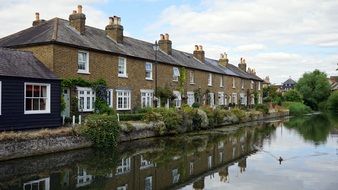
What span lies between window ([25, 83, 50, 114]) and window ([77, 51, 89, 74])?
506cm

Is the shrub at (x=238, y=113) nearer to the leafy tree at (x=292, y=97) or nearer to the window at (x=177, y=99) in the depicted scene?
the window at (x=177, y=99)

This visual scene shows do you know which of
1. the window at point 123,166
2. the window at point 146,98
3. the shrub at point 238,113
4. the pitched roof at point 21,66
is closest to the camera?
the window at point 123,166

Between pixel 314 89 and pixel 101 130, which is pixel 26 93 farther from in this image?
pixel 314 89

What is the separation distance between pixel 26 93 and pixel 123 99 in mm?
11248

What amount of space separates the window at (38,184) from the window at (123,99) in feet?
56.8

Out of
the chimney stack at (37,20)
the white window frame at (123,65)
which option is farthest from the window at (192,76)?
the chimney stack at (37,20)

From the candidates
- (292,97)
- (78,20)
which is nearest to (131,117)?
(78,20)

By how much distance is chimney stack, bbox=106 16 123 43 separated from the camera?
3384 cm

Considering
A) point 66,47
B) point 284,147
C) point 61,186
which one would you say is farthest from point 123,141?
point 61,186

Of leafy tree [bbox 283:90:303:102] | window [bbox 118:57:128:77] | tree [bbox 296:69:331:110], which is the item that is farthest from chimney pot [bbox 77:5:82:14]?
tree [bbox 296:69:331:110]

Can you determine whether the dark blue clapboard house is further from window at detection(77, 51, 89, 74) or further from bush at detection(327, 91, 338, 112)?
bush at detection(327, 91, 338, 112)

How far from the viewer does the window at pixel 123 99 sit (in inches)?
1233

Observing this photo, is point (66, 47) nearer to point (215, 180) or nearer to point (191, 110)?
point (191, 110)

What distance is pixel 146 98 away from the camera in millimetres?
35438
